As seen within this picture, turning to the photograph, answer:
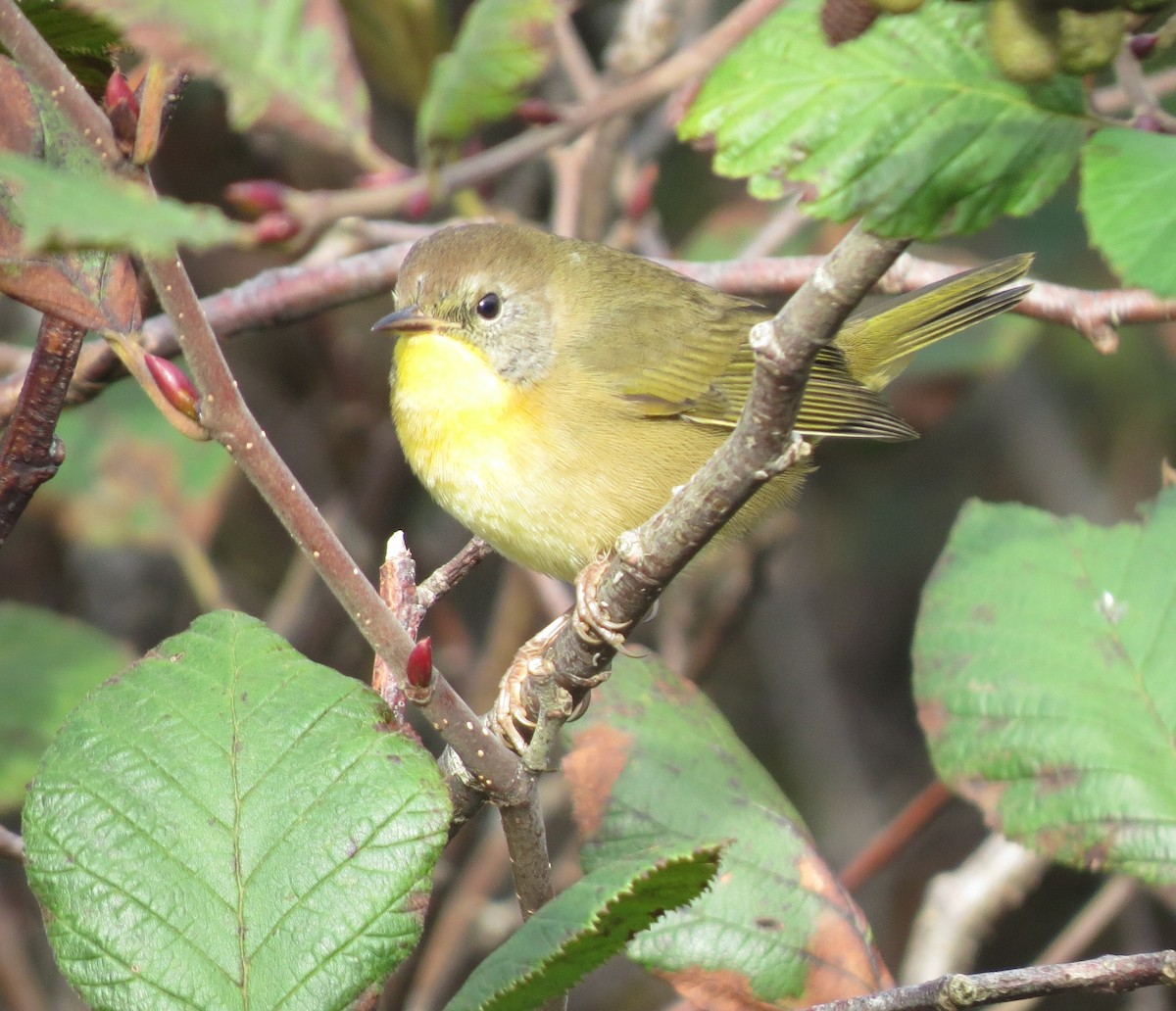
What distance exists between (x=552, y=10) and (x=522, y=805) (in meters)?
1.31

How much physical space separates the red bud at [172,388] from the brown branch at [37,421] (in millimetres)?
234

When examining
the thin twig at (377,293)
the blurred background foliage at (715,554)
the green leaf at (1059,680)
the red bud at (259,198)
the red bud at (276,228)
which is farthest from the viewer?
the blurred background foliage at (715,554)

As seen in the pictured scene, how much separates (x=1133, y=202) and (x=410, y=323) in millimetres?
1591

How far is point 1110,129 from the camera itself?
1.40 m

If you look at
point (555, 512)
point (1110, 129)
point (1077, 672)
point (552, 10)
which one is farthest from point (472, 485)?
point (1110, 129)

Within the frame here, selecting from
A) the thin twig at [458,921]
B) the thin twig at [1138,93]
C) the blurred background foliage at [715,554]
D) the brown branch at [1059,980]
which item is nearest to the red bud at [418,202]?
the blurred background foliage at [715,554]

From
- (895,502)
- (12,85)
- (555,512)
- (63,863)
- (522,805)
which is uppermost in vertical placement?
(12,85)

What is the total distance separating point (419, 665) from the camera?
3.59 ft

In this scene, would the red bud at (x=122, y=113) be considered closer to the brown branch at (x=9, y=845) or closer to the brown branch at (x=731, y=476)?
the brown branch at (x=731, y=476)

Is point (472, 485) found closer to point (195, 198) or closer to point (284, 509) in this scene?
point (284, 509)

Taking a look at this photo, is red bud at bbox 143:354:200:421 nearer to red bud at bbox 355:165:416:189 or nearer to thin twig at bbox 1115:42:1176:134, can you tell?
thin twig at bbox 1115:42:1176:134

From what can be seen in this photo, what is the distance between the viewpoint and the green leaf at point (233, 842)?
3.85 feet

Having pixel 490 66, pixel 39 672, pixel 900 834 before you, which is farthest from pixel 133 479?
pixel 900 834

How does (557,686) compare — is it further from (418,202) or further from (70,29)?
(418,202)
